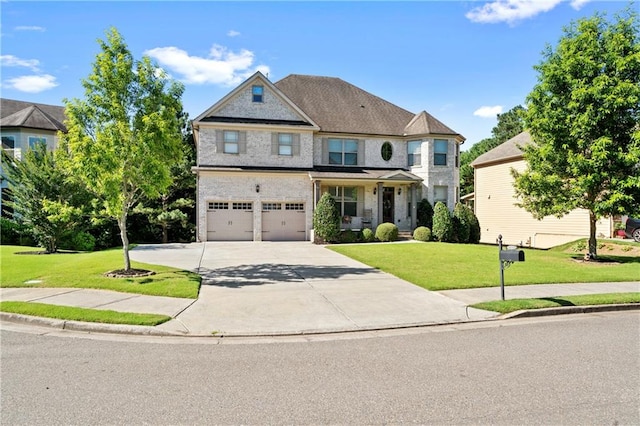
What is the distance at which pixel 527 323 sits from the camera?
787 centimetres

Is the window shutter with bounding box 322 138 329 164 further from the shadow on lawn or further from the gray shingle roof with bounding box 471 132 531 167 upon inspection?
the gray shingle roof with bounding box 471 132 531 167

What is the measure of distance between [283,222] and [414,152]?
33.4ft

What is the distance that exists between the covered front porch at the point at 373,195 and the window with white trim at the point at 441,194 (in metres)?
1.08

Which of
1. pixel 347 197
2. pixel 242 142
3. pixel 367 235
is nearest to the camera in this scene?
pixel 367 235

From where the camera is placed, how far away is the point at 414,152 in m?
27.9

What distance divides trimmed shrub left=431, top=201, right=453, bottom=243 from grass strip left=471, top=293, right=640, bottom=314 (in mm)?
14374

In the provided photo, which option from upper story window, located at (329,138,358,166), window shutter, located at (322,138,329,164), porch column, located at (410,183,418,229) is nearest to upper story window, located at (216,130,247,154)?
window shutter, located at (322,138,329,164)

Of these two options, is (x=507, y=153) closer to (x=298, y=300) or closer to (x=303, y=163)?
(x=303, y=163)

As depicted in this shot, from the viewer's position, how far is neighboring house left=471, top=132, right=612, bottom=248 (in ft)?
88.3

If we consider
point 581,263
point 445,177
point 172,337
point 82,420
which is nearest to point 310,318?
point 172,337

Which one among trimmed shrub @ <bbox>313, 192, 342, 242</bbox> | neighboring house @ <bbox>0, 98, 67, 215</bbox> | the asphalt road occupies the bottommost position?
the asphalt road

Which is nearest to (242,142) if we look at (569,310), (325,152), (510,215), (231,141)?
Answer: (231,141)

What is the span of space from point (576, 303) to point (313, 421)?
763 cm

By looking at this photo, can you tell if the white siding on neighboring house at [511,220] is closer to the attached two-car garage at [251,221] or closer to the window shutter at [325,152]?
the window shutter at [325,152]
